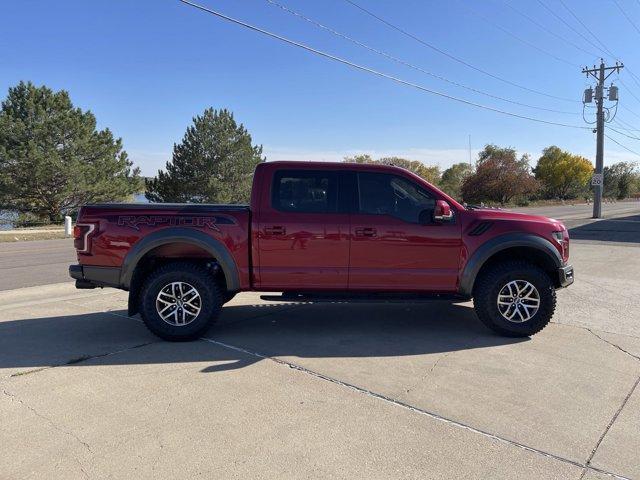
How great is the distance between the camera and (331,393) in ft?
12.8

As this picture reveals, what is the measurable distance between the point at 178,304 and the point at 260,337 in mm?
962

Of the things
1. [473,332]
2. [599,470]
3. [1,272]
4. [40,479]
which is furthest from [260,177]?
[1,272]

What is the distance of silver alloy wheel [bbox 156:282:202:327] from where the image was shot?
17.0 ft

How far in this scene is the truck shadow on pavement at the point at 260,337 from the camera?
4.75 meters

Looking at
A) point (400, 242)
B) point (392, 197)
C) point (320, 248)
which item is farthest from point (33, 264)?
point (400, 242)

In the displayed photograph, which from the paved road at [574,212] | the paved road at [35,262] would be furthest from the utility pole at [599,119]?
the paved road at [35,262]

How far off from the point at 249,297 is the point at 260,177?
271 centimetres

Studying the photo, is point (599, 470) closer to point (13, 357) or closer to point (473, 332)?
point (473, 332)

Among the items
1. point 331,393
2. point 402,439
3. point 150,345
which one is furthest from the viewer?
point 150,345

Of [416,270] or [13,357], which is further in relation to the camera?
[416,270]

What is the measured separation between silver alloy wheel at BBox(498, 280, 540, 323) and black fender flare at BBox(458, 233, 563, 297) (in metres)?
0.39

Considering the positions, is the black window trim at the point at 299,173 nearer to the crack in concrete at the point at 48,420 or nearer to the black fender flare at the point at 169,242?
the black fender flare at the point at 169,242

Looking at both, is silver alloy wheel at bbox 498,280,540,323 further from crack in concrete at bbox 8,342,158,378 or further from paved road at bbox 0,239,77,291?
paved road at bbox 0,239,77,291

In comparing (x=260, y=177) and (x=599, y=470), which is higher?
(x=260, y=177)
